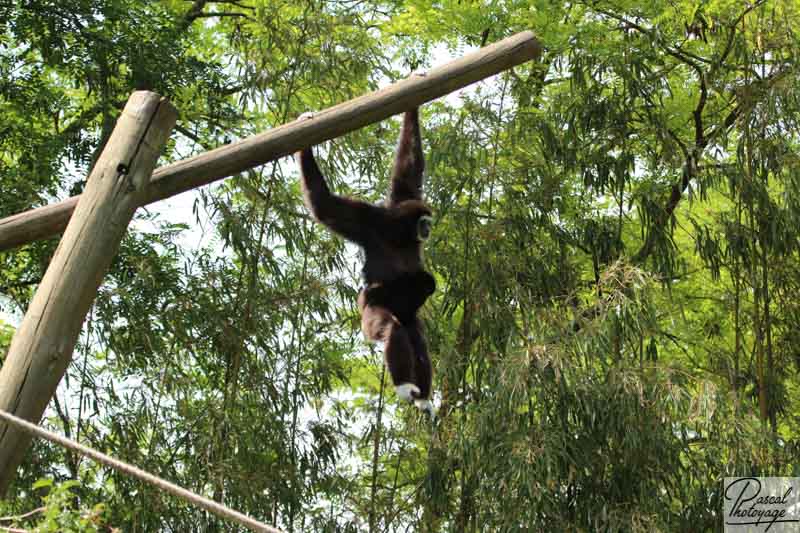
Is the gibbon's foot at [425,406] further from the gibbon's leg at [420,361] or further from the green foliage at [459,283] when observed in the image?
the green foliage at [459,283]

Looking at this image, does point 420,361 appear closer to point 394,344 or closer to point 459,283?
point 394,344

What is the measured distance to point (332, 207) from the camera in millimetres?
4875

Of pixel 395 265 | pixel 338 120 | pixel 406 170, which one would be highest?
pixel 406 170

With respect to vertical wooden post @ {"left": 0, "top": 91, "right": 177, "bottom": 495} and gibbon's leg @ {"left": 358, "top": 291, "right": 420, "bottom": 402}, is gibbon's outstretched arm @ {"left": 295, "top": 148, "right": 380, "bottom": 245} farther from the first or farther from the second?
vertical wooden post @ {"left": 0, "top": 91, "right": 177, "bottom": 495}

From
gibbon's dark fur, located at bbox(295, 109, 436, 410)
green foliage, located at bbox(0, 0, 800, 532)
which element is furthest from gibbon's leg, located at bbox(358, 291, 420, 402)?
green foliage, located at bbox(0, 0, 800, 532)

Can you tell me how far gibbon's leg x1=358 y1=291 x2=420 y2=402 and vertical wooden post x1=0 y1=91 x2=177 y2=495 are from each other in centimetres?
167

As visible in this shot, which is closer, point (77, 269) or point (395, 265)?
point (77, 269)

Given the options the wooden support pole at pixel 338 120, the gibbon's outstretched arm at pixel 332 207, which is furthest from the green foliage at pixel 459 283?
the wooden support pole at pixel 338 120

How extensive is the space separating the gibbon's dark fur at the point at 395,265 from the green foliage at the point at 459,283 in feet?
4.22

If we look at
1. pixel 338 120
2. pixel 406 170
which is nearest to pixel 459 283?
pixel 406 170

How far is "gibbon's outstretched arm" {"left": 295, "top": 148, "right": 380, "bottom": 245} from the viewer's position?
473 cm

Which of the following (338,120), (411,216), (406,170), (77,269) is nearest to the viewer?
(77,269)

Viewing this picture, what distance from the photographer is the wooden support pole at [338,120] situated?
3.86 metres

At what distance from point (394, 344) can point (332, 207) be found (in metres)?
0.77
